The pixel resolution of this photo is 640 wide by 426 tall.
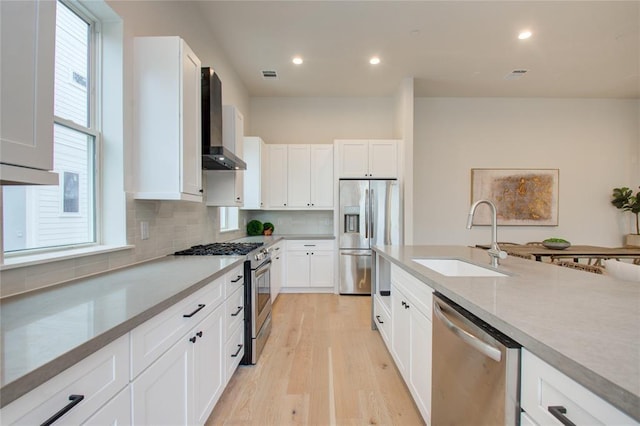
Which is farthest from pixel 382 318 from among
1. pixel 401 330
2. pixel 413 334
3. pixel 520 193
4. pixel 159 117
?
pixel 520 193

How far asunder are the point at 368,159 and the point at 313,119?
4.50 ft

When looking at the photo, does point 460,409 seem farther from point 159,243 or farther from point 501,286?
point 159,243

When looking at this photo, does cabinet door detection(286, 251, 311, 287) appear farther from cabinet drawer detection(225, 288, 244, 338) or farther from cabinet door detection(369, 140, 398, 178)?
cabinet drawer detection(225, 288, 244, 338)

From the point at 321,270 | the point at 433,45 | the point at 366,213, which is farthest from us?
the point at 321,270

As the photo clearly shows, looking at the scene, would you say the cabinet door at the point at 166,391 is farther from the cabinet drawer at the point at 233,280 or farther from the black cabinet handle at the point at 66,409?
the cabinet drawer at the point at 233,280

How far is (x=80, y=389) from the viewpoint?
2.44 feet

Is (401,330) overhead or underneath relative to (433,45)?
underneath

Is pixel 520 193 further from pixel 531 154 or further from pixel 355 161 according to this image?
pixel 355 161

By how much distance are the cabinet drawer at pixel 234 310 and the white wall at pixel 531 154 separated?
12.8 ft

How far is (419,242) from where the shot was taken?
5336 mm

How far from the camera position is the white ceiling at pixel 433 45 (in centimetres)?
301

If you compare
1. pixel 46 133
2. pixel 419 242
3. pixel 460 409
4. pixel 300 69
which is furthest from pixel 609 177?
pixel 46 133

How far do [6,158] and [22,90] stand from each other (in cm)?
21

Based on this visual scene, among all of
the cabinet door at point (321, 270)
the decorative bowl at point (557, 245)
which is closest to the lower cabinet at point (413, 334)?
the cabinet door at point (321, 270)
